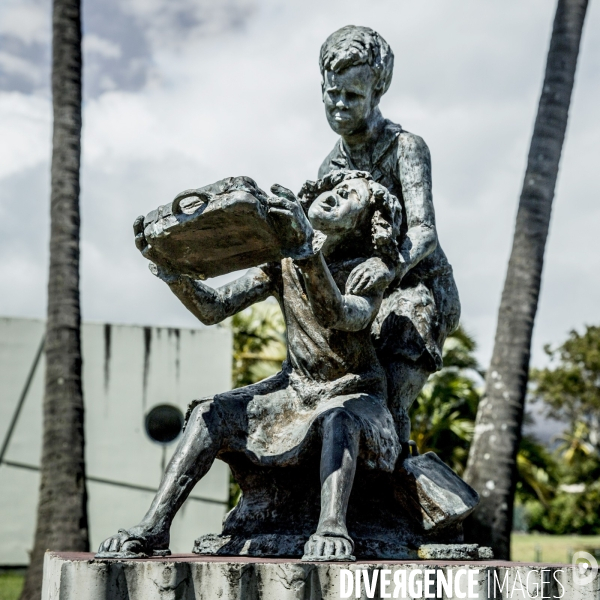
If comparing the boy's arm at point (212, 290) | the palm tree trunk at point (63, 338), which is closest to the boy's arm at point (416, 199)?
the boy's arm at point (212, 290)

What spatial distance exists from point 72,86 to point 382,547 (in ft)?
27.7

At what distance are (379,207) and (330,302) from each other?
0.69 m

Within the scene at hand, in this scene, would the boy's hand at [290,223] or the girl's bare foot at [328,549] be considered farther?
the boy's hand at [290,223]

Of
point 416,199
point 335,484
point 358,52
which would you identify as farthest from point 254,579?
point 358,52

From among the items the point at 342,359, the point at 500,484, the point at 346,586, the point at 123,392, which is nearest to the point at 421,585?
the point at 346,586

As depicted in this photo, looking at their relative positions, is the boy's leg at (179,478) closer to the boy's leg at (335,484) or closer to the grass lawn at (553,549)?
the boy's leg at (335,484)

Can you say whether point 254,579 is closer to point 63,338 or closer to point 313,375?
point 313,375

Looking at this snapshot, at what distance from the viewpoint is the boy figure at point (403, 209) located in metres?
4.58

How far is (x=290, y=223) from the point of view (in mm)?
3697

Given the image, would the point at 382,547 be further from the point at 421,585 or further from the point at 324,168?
the point at 324,168

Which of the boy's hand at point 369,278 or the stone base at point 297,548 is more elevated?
the boy's hand at point 369,278

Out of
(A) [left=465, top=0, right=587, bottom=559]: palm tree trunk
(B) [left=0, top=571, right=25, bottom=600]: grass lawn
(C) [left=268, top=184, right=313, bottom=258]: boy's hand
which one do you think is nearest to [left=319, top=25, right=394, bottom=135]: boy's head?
(C) [left=268, top=184, right=313, bottom=258]: boy's hand

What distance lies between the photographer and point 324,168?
5.07 metres

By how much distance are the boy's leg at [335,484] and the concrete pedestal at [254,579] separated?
14 cm
